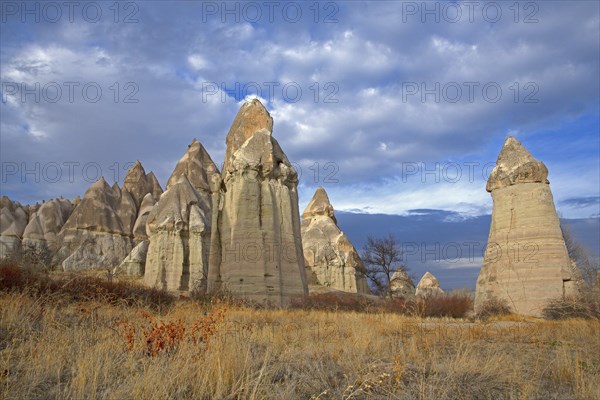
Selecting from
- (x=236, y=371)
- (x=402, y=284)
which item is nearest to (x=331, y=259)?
(x=402, y=284)

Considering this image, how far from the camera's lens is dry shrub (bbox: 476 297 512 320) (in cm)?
1653

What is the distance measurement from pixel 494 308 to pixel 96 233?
3942cm

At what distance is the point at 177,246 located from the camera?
97.1ft

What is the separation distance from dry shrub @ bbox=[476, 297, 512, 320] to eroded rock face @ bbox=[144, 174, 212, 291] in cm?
1614

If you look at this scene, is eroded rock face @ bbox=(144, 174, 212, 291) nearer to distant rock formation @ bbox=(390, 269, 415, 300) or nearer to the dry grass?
distant rock formation @ bbox=(390, 269, 415, 300)

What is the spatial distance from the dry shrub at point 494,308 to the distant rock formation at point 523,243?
0.16 meters

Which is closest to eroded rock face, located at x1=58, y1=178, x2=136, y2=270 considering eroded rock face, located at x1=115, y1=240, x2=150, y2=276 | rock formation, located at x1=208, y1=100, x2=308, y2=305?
eroded rock face, located at x1=115, y1=240, x2=150, y2=276

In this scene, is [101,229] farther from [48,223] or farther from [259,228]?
[259,228]

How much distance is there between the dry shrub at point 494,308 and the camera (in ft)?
54.2

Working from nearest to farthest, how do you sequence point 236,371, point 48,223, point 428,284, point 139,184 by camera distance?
point 236,371 → point 428,284 → point 48,223 → point 139,184

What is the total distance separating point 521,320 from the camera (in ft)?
48.9

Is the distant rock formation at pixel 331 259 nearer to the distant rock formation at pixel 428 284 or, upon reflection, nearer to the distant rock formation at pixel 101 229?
the distant rock formation at pixel 428 284

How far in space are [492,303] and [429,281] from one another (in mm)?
27206

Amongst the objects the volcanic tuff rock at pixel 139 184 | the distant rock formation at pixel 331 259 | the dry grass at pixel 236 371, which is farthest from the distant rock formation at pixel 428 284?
the dry grass at pixel 236 371
